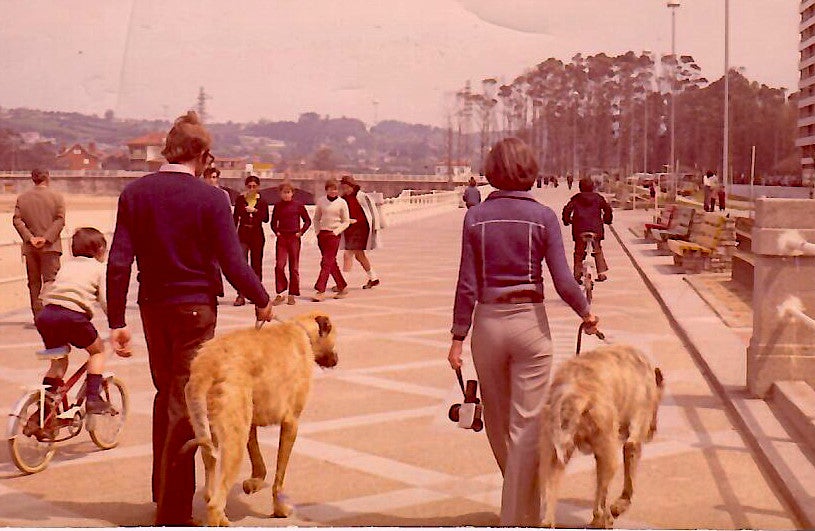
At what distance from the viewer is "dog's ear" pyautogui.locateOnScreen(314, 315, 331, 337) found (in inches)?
216

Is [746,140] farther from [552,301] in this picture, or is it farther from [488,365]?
[488,365]

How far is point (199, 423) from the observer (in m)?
4.77

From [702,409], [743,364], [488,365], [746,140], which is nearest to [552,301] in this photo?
[743,364]

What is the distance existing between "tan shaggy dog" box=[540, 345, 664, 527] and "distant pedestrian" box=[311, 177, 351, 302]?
9.96 metres

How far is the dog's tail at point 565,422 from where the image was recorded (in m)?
4.54

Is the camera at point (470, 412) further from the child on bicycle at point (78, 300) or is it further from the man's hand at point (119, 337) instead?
the child on bicycle at point (78, 300)

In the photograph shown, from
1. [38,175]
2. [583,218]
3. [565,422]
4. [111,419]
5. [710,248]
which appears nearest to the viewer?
[565,422]

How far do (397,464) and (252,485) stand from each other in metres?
0.98

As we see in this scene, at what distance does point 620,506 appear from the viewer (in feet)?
17.6

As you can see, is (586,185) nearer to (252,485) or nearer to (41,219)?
(41,219)

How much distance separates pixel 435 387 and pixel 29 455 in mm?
3358

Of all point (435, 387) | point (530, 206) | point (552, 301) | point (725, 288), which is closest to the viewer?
point (530, 206)

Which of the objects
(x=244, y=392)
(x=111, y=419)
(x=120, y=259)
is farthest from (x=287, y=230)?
(x=244, y=392)

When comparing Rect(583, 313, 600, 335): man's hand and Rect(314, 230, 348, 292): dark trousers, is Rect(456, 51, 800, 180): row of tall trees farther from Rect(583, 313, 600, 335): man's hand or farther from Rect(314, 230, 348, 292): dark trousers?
Rect(583, 313, 600, 335): man's hand
